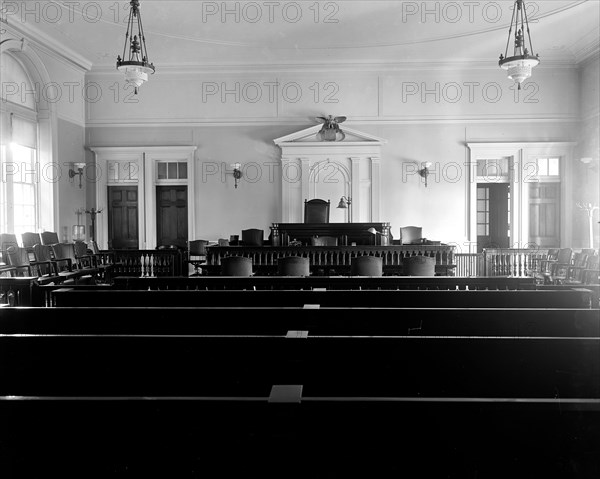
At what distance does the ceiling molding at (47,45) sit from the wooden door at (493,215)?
31.7 ft

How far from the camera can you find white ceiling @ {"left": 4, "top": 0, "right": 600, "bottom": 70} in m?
9.62

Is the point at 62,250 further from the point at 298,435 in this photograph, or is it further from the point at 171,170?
the point at 298,435

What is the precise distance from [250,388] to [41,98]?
10573 millimetres

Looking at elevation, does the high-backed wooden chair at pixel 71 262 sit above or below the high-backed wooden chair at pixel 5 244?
below

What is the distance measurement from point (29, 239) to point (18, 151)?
1933mm

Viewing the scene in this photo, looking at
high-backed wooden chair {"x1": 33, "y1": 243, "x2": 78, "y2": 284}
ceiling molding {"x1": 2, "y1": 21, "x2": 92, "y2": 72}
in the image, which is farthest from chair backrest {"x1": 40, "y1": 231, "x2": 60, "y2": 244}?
ceiling molding {"x1": 2, "y1": 21, "x2": 92, "y2": 72}

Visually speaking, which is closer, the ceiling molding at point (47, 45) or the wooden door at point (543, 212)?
the ceiling molding at point (47, 45)

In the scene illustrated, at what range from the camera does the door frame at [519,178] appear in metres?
12.4

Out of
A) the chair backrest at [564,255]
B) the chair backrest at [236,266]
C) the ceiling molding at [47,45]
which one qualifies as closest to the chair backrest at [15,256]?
the chair backrest at [236,266]

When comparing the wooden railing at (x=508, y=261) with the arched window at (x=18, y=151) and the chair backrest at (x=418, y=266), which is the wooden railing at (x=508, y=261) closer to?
the chair backrest at (x=418, y=266)

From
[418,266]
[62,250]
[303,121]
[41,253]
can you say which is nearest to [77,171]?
[62,250]

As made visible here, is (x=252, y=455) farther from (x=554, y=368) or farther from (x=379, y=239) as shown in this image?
(x=379, y=239)

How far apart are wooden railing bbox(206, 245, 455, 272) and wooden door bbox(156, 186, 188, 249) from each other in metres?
4.69

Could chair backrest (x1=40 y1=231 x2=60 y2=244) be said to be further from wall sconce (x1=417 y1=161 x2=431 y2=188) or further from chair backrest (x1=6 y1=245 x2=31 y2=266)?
wall sconce (x1=417 y1=161 x2=431 y2=188)
